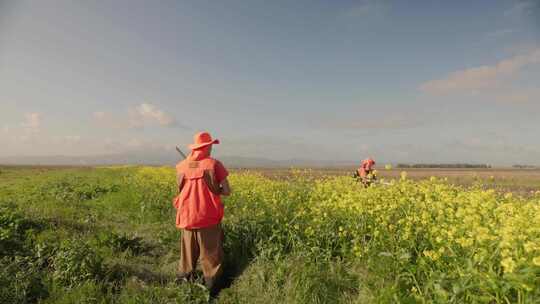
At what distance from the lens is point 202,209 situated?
4.22 metres

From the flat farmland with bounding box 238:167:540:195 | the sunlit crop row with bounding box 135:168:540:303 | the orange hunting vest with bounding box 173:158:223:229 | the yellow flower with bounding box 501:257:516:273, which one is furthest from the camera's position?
the flat farmland with bounding box 238:167:540:195

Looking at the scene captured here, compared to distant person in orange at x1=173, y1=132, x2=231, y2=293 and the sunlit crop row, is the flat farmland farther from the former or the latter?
distant person in orange at x1=173, y1=132, x2=231, y2=293

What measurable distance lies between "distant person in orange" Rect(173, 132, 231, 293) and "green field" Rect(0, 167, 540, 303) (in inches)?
11.3

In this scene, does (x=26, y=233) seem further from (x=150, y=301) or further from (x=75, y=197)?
(x=75, y=197)

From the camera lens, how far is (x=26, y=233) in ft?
17.4

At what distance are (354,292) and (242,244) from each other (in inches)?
75.4

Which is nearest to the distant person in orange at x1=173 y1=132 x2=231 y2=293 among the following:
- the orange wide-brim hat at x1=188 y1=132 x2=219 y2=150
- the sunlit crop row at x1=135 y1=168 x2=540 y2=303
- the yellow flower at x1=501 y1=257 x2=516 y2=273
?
the orange wide-brim hat at x1=188 y1=132 x2=219 y2=150

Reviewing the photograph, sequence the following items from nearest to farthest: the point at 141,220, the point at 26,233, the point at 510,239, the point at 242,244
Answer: the point at 510,239 < the point at 242,244 < the point at 26,233 < the point at 141,220

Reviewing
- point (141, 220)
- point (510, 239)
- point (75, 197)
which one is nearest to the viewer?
point (510, 239)

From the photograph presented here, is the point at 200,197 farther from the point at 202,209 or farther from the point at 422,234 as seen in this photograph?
the point at 422,234

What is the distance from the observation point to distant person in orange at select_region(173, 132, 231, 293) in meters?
4.22

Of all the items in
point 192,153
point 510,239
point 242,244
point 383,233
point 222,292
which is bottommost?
point 222,292

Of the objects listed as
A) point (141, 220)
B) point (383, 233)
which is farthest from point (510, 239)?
point (141, 220)

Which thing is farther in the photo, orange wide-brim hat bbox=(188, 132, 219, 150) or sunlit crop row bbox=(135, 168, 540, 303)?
orange wide-brim hat bbox=(188, 132, 219, 150)
